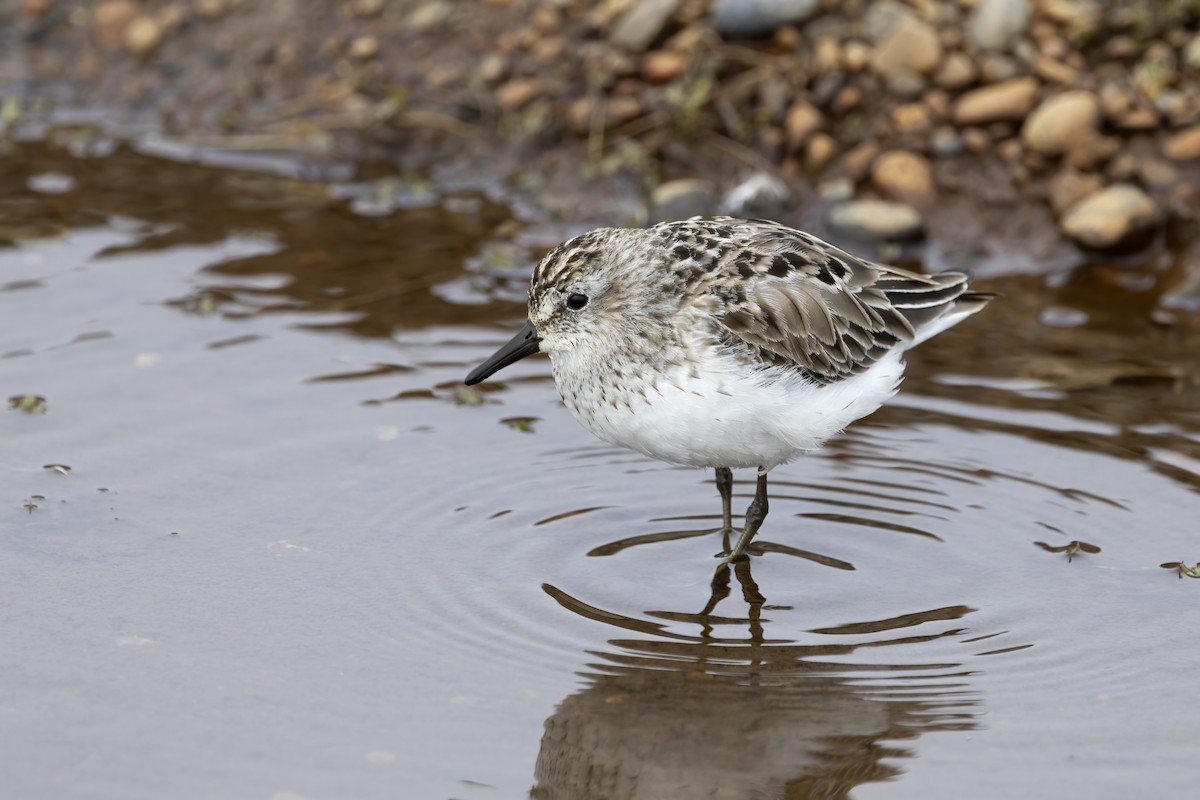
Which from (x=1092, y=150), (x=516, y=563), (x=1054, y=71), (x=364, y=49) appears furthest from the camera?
(x=364, y=49)

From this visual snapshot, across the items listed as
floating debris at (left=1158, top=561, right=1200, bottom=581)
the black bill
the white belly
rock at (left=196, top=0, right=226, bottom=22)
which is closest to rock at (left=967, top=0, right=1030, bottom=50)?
the white belly

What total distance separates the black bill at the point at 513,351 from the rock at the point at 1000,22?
554 cm

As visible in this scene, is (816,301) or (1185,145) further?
(1185,145)

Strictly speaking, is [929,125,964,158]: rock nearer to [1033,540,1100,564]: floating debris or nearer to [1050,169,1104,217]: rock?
[1050,169,1104,217]: rock

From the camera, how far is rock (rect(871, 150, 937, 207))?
11117 mm

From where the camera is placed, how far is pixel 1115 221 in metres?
10.5

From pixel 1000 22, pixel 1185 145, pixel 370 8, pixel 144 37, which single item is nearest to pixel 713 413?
pixel 1185 145

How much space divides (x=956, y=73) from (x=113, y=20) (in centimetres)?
759

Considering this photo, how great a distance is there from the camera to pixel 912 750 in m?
5.65

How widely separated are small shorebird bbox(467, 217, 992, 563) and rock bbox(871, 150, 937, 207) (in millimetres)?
3730

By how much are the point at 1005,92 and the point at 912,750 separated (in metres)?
6.60

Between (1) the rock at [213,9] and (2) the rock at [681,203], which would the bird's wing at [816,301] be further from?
(1) the rock at [213,9]

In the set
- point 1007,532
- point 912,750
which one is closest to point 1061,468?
point 1007,532

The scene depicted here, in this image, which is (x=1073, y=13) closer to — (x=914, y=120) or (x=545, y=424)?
(x=914, y=120)
